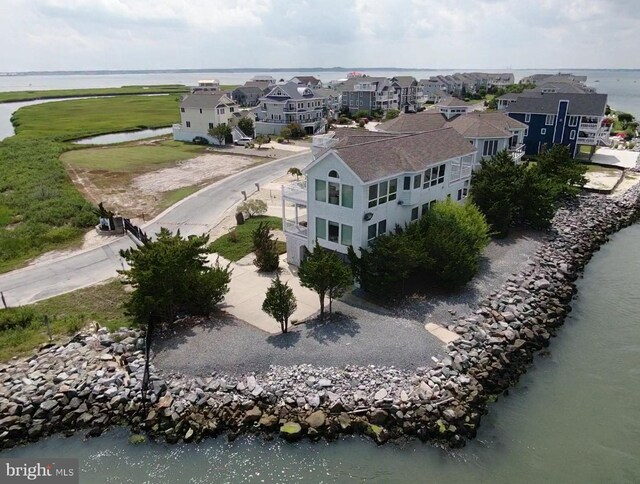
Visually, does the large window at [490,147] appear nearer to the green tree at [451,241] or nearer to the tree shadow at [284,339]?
the green tree at [451,241]

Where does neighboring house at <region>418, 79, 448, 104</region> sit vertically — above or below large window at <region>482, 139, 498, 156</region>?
above

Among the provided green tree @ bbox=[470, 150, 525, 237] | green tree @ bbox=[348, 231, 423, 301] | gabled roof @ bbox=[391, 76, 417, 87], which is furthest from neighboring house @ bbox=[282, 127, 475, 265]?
gabled roof @ bbox=[391, 76, 417, 87]

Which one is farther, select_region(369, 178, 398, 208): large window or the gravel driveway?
select_region(369, 178, 398, 208): large window

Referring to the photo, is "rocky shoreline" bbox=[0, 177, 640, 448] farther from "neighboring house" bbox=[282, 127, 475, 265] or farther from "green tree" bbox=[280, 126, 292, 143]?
"green tree" bbox=[280, 126, 292, 143]

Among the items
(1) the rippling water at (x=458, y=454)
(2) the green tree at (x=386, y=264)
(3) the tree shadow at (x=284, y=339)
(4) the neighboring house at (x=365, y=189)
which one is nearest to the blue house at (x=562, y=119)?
(4) the neighboring house at (x=365, y=189)

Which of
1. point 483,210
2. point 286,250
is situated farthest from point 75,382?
point 483,210
